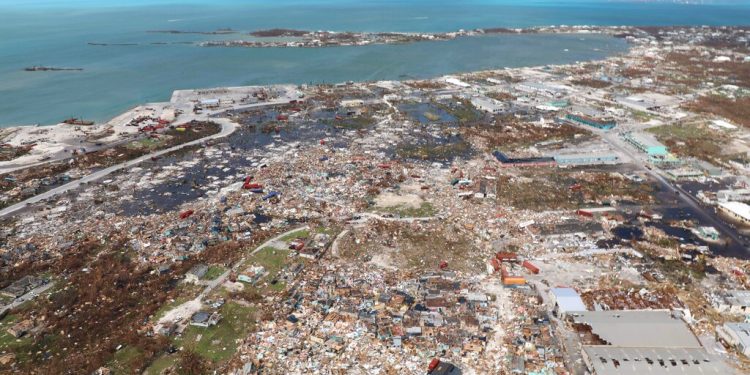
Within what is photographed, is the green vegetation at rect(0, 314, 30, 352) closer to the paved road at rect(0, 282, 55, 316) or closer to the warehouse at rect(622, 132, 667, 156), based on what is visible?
the paved road at rect(0, 282, 55, 316)

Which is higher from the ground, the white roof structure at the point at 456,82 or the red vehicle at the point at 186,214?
the white roof structure at the point at 456,82

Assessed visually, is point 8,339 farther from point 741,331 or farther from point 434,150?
point 434,150

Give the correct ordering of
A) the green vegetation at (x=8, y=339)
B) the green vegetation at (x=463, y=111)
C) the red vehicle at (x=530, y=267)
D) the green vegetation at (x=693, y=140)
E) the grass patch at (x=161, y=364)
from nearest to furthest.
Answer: the grass patch at (x=161, y=364), the green vegetation at (x=8, y=339), the red vehicle at (x=530, y=267), the green vegetation at (x=693, y=140), the green vegetation at (x=463, y=111)

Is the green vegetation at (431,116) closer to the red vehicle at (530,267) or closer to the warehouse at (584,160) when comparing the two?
the warehouse at (584,160)

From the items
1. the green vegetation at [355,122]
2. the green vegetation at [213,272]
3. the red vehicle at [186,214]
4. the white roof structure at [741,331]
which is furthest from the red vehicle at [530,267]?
the green vegetation at [355,122]

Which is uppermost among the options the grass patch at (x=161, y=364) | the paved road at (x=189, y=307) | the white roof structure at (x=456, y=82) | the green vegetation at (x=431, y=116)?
the white roof structure at (x=456, y=82)

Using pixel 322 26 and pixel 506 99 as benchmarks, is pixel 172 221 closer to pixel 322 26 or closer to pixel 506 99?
pixel 506 99

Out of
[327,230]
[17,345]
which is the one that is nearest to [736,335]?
[327,230]

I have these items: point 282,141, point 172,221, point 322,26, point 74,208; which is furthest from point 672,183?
point 322,26
